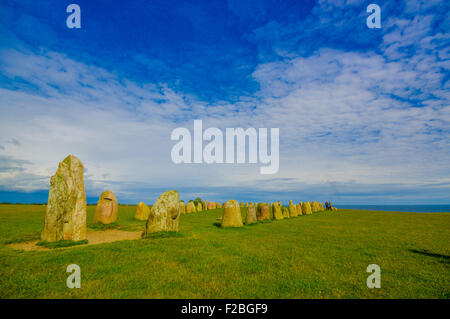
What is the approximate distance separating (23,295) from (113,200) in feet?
46.9

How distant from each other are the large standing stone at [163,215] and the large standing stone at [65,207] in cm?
304

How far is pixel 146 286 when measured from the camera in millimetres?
5512

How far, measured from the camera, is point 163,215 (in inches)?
472

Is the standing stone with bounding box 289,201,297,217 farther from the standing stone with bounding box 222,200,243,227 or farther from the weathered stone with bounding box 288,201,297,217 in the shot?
the standing stone with bounding box 222,200,243,227

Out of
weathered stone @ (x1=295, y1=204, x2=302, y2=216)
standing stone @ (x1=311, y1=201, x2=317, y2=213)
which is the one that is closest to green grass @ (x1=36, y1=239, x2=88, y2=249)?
weathered stone @ (x1=295, y1=204, x2=302, y2=216)

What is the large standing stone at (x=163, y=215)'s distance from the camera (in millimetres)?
11867

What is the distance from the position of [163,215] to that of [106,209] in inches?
325

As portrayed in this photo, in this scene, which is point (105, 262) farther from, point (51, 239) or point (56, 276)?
point (51, 239)

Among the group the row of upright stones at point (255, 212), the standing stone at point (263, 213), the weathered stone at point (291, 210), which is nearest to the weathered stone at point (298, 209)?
the row of upright stones at point (255, 212)

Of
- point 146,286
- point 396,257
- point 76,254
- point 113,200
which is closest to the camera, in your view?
point 146,286

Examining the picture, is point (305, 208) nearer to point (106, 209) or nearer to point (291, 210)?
point (291, 210)
